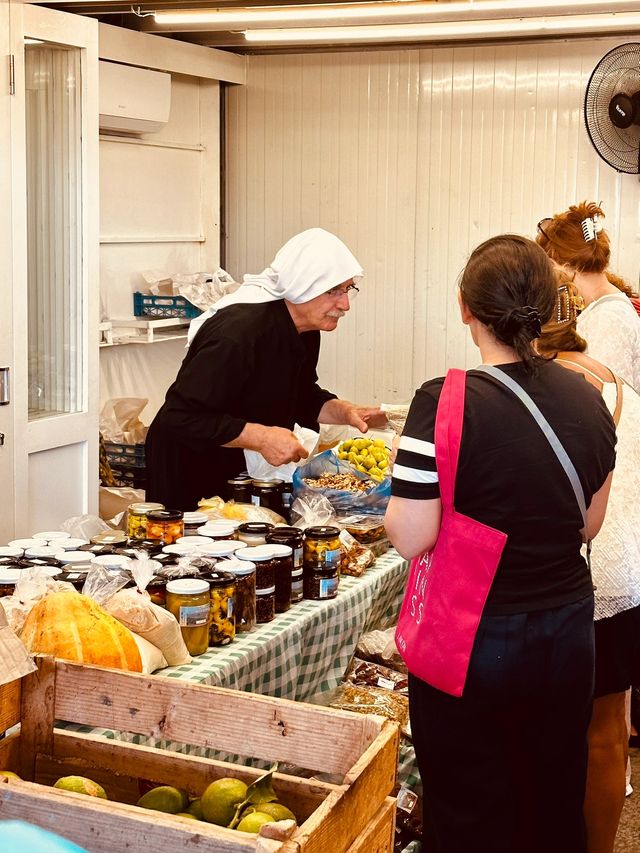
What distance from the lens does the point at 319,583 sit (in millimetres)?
2836

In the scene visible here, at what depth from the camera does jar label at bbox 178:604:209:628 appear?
2361 mm

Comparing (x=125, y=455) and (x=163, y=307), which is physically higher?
(x=163, y=307)

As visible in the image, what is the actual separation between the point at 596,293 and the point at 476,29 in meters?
1.78

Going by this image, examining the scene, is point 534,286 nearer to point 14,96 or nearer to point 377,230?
point 14,96

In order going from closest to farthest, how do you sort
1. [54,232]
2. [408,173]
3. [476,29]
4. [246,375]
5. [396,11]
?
[246,375] < [54,232] < [396,11] < [476,29] < [408,173]

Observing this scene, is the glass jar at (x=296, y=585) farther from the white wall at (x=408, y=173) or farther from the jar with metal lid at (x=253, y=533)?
the white wall at (x=408, y=173)

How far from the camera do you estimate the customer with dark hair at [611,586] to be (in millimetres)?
2666

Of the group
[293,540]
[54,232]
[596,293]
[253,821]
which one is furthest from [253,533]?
[54,232]

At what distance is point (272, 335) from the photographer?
3.64 meters

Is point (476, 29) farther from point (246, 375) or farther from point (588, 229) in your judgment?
point (246, 375)

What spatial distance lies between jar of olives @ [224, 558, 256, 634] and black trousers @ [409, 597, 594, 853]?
484mm

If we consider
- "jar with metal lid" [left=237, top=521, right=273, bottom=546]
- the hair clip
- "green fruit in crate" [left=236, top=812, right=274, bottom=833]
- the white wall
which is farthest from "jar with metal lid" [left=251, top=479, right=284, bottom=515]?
the white wall

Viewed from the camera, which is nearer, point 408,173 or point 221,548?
point 221,548

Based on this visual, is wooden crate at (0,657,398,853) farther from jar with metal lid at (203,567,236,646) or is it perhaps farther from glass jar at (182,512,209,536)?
glass jar at (182,512,209,536)
